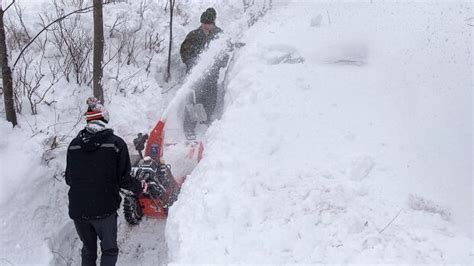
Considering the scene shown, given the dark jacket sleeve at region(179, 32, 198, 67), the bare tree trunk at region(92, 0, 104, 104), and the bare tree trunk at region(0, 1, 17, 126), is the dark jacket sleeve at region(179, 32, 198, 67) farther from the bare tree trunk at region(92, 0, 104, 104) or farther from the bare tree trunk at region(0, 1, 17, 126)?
the bare tree trunk at region(0, 1, 17, 126)

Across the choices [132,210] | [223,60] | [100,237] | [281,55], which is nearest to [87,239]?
[100,237]

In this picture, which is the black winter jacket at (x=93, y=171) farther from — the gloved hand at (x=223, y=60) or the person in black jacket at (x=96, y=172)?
the gloved hand at (x=223, y=60)

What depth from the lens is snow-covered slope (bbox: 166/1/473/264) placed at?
3.98 meters

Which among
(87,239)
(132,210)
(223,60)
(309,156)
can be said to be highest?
(309,156)

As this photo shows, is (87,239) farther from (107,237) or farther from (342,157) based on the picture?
(342,157)

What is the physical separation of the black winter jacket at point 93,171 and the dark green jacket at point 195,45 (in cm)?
424

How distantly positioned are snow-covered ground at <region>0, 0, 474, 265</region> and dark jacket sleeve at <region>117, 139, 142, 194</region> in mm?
583

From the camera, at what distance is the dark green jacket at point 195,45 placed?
328 inches

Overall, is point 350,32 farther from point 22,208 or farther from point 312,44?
point 22,208

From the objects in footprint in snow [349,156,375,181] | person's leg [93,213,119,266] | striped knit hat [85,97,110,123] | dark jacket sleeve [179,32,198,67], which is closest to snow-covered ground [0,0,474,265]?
footprint in snow [349,156,375,181]

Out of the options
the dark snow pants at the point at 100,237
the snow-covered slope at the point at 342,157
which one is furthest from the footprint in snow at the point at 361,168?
the dark snow pants at the point at 100,237

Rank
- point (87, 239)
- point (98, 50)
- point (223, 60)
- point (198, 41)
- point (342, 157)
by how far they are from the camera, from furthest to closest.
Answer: point (198, 41) < point (223, 60) < point (98, 50) < point (342, 157) < point (87, 239)

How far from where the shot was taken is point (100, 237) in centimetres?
462

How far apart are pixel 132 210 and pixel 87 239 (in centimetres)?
101
